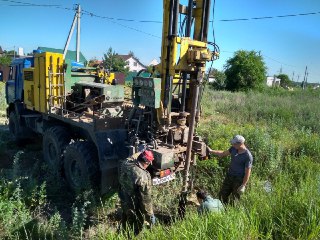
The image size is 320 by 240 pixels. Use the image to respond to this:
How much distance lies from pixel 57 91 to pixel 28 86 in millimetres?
1207

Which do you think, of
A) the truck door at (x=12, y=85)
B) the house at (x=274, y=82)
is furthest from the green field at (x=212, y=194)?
the house at (x=274, y=82)

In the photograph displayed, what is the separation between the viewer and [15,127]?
9305 millimetres

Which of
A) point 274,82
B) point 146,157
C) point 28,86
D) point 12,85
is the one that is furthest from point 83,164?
point 274,82

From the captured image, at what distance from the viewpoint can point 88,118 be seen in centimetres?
650

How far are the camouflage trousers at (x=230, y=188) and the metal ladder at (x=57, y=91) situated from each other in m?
4.01

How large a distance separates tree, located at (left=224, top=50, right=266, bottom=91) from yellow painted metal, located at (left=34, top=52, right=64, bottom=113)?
26270 millimetres

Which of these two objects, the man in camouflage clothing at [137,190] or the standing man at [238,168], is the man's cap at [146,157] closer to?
the man in camouflage clothing at [137,190]

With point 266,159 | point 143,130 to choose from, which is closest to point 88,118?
point 143,130

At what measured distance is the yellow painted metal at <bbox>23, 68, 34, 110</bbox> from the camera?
770 cm

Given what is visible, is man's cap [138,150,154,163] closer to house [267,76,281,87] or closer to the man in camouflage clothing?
the man in camouflage clothing

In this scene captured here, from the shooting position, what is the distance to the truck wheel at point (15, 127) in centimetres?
906

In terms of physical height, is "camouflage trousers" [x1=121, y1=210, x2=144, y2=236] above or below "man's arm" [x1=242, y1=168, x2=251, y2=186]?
below

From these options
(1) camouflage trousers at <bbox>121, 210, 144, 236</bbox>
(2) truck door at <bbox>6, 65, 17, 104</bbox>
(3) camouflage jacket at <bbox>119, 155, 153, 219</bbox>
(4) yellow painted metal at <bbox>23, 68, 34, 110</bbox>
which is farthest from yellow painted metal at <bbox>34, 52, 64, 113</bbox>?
(1) camouflage trousers at <bbox>121, 210, 144, 236</bbox>

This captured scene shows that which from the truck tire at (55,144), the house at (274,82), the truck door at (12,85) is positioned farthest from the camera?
the house at (274,82)
